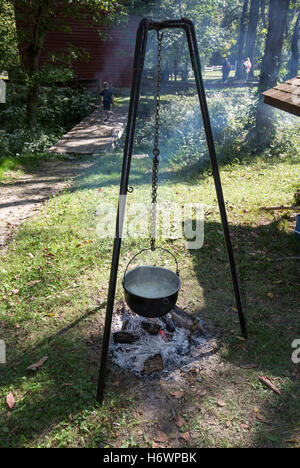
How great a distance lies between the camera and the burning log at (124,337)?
370 cm

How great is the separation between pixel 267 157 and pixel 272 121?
1462 mm

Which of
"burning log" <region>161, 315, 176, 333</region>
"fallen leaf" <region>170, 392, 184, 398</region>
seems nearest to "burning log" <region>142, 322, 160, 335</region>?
"burning log" <region>161, 315, 176, 333</region>

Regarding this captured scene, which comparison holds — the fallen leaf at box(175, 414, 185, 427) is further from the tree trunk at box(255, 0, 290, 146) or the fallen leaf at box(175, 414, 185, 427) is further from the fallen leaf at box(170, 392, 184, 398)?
the tree trunk at box(255, 0, 290, 146)

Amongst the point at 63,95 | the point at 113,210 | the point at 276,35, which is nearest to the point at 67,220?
the point at 113,210

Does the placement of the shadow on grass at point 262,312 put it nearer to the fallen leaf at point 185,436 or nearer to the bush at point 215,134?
the fallen leaf at point 185,436

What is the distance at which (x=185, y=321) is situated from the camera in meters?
3.93

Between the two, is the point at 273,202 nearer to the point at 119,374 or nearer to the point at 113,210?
the point at 113,210

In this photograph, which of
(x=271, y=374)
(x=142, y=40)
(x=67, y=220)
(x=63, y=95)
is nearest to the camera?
(x=142, y=40)

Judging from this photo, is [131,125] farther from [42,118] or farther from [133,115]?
[42,118]

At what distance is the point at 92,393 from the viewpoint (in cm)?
324

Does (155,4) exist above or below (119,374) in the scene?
above

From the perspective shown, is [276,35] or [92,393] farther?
[276,35]

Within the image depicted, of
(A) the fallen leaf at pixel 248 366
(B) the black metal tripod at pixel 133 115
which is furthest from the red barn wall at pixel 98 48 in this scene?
(A) the fallen leaf at pixel 248 366

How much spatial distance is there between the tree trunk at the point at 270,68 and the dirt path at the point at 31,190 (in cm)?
588
